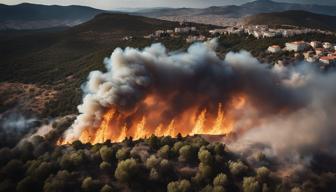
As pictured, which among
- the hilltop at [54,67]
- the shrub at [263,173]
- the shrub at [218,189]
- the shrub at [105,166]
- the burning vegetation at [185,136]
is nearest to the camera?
the shrub at [218,189]

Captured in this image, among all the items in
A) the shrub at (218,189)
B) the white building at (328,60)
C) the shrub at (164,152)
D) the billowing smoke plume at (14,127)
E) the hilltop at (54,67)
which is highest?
the shrub at (164,152)

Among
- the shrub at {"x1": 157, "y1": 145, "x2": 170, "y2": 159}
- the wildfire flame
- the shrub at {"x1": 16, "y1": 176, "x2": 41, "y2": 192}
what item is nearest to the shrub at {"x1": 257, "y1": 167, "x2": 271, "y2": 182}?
the shrub at {"x1": 157, "y1": 145, "x2": 170, "y2": 159}

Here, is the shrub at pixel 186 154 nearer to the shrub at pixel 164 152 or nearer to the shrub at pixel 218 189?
the shrub at pixel 164 152

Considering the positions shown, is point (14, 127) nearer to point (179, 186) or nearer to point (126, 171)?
point (126, 171)

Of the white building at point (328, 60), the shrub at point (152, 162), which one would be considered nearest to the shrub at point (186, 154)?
the shrub at point (152, 162)

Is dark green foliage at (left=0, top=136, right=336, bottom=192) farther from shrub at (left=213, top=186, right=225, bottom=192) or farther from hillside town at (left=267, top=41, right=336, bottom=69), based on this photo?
hillside town at (left=267, top=41, right=336, bottom=69)

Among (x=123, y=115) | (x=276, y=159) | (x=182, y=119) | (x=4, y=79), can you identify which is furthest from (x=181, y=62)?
(x=4, y=79)

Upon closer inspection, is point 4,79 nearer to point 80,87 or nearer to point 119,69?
point 80,87
